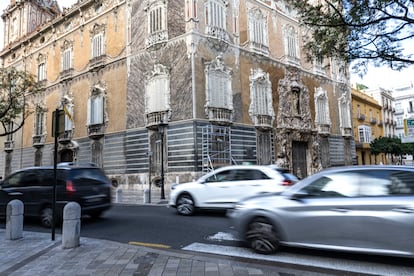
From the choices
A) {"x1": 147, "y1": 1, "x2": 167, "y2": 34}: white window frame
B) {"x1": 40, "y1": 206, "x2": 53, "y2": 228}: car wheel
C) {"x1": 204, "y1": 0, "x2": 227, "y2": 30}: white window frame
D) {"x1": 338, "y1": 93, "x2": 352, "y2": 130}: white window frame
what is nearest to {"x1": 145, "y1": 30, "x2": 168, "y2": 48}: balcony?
{"x1": 147, "y1": 1, "x2": 167, "y2": 34}: white window frame

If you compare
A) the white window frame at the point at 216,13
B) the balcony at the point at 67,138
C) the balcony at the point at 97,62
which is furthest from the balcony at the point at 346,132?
the balcony at the point at 67,138

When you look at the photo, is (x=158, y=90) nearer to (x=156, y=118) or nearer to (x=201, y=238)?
(x=156, y=118)

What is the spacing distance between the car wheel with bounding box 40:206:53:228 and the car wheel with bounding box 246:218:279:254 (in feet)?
19.5

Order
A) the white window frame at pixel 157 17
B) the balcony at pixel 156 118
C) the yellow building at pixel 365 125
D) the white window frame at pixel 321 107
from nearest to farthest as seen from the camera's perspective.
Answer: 1. the balcony at pixel 156 118
2. the white window frame at pixel 157 17
3. the white window frame at pixel 321 107
4. the yellow building at pixel 365 125

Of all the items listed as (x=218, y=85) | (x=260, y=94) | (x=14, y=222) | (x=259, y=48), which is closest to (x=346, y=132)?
(x=260, y=94)

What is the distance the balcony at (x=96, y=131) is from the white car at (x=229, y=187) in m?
16.5

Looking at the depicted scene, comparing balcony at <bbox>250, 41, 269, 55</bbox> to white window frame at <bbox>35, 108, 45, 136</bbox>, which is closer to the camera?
balcony at <bbox>250, 41, 269, 55</bbox>

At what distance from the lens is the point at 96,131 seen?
25.7 meters

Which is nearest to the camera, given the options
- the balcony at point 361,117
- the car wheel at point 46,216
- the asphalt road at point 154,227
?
the asphalt road at point 154,227

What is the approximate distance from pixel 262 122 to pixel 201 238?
17949 mm

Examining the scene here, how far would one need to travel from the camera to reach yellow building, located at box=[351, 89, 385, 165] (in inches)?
1628

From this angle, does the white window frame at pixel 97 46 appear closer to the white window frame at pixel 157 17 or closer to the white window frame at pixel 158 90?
the white window frame at pixel 157 17

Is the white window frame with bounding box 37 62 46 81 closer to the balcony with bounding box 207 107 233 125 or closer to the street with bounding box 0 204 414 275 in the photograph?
the balcony with bounding box 207 107 233 125

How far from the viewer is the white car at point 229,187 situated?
9.16 m
